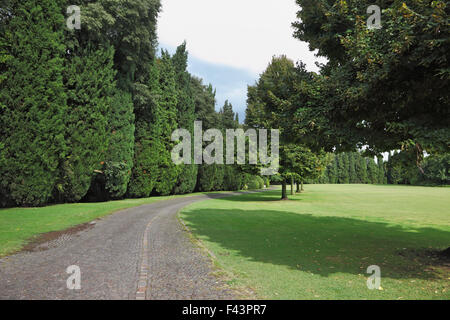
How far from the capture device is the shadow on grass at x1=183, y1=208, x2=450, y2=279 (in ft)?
22.8

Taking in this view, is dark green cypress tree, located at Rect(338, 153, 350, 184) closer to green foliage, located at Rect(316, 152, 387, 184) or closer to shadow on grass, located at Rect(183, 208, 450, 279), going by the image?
green foliage, located at Rect(316, 152, 387, 184)

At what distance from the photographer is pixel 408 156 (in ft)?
23.0

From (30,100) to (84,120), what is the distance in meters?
4.34

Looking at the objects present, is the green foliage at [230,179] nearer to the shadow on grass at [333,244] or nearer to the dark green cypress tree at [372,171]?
the shadow on grass at [333,244]

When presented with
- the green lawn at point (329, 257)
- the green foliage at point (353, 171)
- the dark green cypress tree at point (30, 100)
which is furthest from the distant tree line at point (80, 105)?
the green foliage at point (353, 171)

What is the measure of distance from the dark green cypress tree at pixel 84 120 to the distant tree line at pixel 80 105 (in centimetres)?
7

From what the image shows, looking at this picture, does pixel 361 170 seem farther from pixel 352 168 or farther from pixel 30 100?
pixel 30 100

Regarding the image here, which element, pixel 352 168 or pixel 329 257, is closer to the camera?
pixel 329 257

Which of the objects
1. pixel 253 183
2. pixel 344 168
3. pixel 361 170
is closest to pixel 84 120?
pixel 253 183

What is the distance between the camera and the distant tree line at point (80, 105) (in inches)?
671

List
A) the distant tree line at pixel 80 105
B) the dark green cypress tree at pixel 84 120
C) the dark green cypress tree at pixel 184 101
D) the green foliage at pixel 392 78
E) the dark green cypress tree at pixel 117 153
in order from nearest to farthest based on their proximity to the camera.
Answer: the green foliage at pixel 392 78, the distant tree line at pixel 80 105, the dark green cypress tree at pixel 84 120, the dark green cypress tree at pixel 117 153, the dark green cypress tree at pixel 184 101

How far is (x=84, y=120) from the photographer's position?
21391 mm

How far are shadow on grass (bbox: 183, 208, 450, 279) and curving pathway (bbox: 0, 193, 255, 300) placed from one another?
72.3 inches
